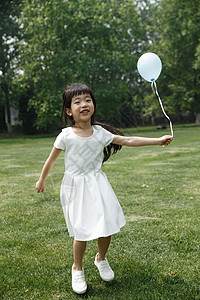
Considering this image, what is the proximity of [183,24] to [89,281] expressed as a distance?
28.2m

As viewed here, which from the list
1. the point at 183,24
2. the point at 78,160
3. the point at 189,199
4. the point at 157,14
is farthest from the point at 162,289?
the point at 157,14

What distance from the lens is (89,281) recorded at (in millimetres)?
2426

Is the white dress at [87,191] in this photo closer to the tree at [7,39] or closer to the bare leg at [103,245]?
the bare leg at [103,245]

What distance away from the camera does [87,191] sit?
2271mm

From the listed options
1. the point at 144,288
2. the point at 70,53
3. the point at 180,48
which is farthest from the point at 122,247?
the point at 180,48

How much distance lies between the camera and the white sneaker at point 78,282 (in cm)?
221

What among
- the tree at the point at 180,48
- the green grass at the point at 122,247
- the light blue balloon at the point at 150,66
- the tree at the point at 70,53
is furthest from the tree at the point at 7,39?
the light blue balloon at the point at 150,66

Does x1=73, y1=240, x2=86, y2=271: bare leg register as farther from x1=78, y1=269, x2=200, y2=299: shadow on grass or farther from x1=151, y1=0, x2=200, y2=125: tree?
x1=151, y1=0, x2=200, y2=125: tree

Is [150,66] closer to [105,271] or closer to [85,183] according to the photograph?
[85,183]

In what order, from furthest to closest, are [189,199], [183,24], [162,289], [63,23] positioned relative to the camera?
[183,24] → [63,23] → [189,199] → [162,289]

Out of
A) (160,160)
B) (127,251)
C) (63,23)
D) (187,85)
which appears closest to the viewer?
(127,251)

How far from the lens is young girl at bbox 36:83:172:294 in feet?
7.32

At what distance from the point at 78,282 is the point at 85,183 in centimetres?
71

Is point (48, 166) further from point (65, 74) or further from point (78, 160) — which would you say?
point (65, 74)
